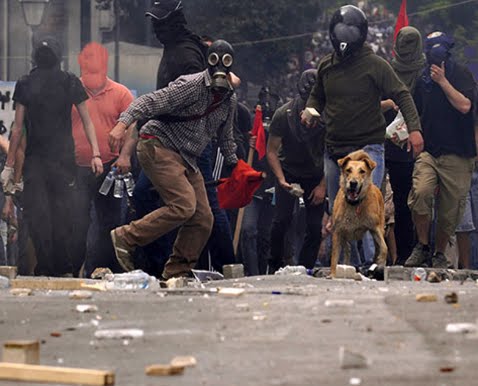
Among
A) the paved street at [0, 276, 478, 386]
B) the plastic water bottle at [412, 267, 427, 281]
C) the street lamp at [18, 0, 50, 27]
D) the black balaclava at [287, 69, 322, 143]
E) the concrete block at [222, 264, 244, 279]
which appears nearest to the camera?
the paved street at [0, 276, 478, 386]

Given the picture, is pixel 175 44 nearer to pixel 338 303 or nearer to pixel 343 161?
pixel 343 161

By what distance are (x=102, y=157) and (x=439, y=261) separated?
2850mm

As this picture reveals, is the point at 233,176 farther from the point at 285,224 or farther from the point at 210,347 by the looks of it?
the point at 210,347

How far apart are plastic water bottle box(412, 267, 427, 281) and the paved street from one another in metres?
2.42

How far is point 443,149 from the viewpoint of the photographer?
14.1 m

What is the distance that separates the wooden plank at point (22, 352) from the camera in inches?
258

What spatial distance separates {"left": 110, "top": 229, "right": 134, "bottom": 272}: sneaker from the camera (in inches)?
490

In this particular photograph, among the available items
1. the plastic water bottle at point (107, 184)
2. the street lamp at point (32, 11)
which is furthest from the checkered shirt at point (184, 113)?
the street lamp at point (32, 11)

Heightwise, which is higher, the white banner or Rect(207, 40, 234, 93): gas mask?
Rect(207, 40, 234, 93): gas mask

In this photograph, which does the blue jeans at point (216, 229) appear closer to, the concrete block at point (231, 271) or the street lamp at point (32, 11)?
the concrete block at point (231, 271)

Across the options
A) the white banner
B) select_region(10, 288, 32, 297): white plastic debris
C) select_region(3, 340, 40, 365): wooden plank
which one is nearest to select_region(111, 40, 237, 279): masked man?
select_region(10, 288, 32, 297): white plastic debris

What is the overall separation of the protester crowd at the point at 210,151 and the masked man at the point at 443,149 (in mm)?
11

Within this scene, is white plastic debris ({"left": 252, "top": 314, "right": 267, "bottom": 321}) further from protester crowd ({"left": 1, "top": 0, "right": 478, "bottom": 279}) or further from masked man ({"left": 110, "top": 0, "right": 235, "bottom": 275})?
masked man ({"left": 110, "top": 0, "right": 235, "bottom": 275})

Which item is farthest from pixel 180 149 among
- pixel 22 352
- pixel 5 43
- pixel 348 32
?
pixel 5 43
